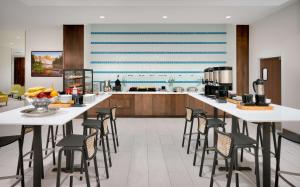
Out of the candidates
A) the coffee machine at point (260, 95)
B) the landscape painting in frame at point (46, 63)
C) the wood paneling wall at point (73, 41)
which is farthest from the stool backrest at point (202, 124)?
the landscape painting in frame at point (46, 63)

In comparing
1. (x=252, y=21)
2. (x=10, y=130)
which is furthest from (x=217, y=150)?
(x=252, y=21)

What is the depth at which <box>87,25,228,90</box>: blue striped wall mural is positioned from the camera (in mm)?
8703

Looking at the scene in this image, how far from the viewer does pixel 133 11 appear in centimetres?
641

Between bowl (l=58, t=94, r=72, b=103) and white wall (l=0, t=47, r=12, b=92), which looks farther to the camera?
white wall (l=0, t=47, r=12, b=92)

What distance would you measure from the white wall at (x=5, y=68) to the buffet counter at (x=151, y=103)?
993 centimetres

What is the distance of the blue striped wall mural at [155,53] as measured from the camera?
870cm

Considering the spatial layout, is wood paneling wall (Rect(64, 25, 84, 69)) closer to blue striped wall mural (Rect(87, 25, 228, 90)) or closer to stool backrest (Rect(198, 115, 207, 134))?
blue striped wall mural (Rect(87, 25, 228, 90))

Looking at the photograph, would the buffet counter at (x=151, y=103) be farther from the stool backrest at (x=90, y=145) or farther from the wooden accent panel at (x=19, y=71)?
the wooden accent panel at (x=19, y=71)

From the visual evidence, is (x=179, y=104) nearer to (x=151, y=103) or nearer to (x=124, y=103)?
(x=151, y=103)

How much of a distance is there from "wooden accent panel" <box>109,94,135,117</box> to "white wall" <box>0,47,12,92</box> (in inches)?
406

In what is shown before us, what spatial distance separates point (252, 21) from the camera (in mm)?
7609

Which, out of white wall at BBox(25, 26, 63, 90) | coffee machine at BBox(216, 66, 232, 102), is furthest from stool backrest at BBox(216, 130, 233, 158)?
white wall at BBox(25, 26, 63, 90)

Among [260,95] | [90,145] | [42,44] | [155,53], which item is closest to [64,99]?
[90,145]

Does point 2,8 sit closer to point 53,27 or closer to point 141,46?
point 53,27
